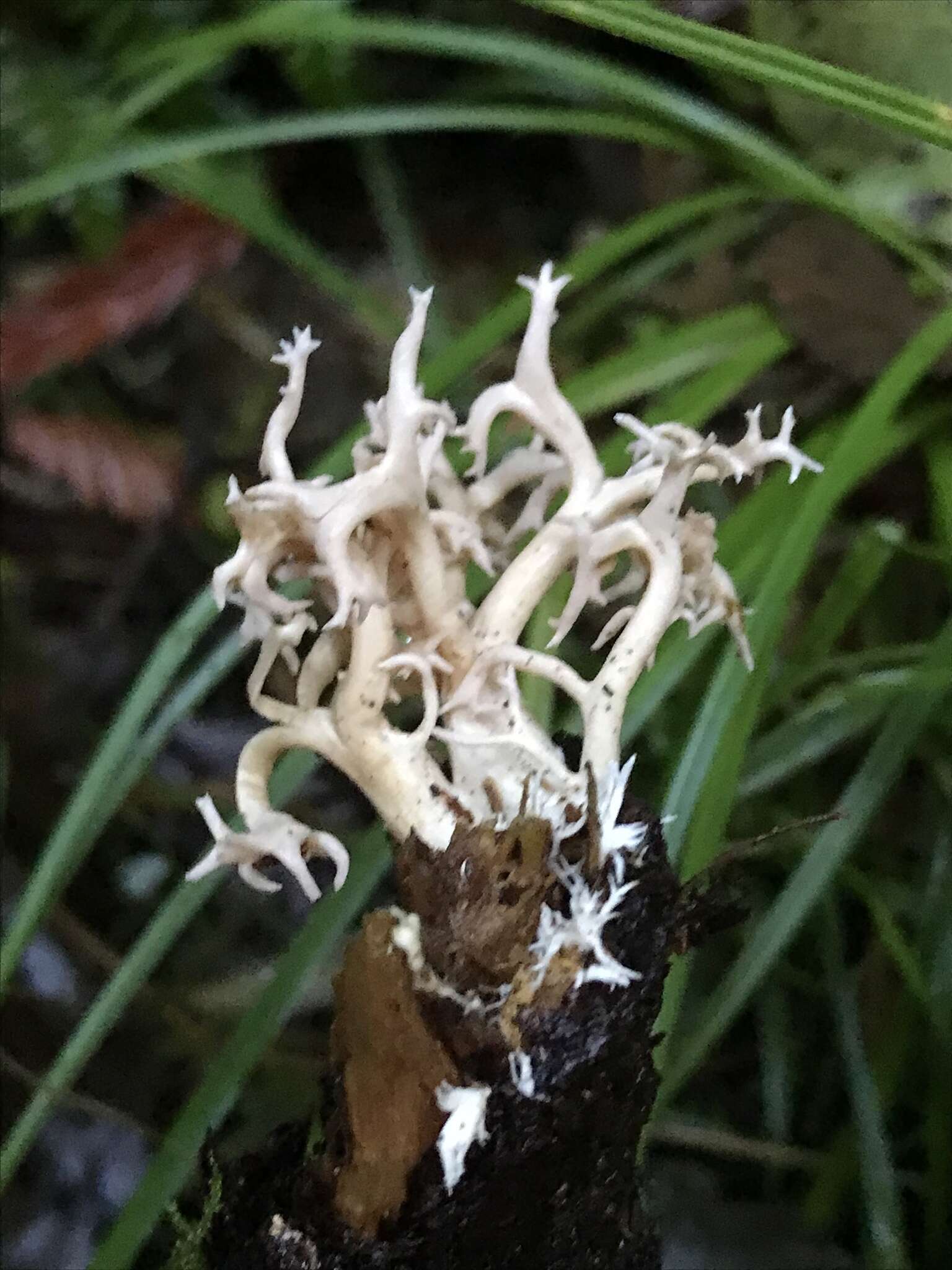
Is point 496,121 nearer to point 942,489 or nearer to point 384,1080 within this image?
point 942,489

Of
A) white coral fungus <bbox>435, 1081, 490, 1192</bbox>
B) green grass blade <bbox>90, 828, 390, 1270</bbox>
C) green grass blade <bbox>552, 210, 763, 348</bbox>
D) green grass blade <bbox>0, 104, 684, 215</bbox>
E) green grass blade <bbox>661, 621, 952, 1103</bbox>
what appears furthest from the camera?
green grass blade <bbox>552, 210, 763, 348</bbox>

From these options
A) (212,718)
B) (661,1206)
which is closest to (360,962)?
(661,1206)

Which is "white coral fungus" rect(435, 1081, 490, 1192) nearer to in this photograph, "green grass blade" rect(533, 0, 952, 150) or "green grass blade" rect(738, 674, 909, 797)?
"green grass blade" rect(738, 674, 909, 797)

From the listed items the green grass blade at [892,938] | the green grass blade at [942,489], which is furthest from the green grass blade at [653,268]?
the green grass blade at [892,938]

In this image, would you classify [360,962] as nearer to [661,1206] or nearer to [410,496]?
[410,496]

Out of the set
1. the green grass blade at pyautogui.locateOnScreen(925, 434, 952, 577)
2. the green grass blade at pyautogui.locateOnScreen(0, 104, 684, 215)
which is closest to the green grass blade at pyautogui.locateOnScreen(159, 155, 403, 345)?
the green grass blade at pyautogui.locateOnScreen(0, 104, 684, 215)

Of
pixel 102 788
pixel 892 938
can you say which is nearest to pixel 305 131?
pixel 102 788
